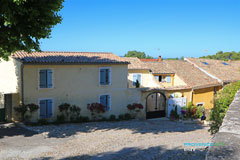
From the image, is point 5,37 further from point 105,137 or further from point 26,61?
point 105,137

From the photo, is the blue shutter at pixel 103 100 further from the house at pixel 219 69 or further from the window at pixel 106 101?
the house at pixel 219 69

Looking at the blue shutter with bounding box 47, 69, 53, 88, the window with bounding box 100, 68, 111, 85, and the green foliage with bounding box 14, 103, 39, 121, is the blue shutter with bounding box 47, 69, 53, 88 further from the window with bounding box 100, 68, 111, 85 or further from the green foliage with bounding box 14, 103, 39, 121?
the window with bounding box 100, 68, 111, 85

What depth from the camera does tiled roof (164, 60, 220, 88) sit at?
25.4 metres

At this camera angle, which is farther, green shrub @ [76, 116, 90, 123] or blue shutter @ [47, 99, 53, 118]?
green shrub @ [76, 116, 90, 123]

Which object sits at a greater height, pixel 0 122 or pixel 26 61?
pixel 26 61

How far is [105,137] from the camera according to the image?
1388 centimetres

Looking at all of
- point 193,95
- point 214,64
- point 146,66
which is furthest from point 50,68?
point 214,64

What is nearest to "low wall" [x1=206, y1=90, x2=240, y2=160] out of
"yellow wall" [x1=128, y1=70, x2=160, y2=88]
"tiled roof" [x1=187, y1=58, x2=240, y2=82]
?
"yellow wall" [x1=128, y1=70, x2=160, y2=88]

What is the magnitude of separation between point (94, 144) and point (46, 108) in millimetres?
6825

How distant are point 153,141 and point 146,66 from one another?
15583 millimetres

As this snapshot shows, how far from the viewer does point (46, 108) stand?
1745 cm

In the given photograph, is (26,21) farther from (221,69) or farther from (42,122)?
(221,69)

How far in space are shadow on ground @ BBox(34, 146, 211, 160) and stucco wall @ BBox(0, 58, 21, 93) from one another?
8928 millimetres

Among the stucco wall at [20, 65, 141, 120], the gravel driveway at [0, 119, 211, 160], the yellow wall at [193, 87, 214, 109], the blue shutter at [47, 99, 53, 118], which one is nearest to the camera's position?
the gravel driveway at [0, 119, 211, 160]
